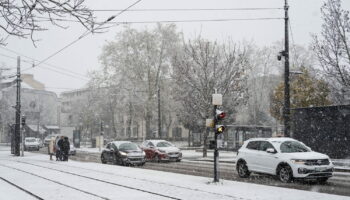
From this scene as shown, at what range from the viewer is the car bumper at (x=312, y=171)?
16562 millimetres

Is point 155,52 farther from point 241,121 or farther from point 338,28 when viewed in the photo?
point 338,28

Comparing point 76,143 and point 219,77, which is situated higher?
point 219,77

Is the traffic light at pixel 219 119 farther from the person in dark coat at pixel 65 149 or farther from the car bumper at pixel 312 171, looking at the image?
the person in dark coat at pixel 65 149

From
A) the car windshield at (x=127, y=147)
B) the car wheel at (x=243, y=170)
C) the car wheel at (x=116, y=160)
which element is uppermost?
the car windshield at (x=127, y=147)

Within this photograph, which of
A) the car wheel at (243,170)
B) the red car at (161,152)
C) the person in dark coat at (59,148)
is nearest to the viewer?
the car wheel at (243,170)

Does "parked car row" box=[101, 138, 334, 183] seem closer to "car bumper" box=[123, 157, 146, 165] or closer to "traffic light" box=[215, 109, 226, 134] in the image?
"traffic light" box=[215, 109, 226, 134]

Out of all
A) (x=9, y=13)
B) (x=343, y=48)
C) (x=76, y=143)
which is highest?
(x=343, y=48)

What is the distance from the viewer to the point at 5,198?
13344mm

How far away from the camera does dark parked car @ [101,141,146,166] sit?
2816cm

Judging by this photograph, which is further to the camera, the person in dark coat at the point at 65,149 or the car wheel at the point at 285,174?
the person in dark coat at the point at 65,149

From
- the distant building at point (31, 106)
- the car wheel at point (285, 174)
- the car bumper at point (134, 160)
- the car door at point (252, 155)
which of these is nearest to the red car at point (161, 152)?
the car bumper at point (134, 160)

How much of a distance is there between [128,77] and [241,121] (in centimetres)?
2564

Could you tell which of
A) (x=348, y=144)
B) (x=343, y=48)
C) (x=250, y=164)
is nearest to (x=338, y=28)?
(x=343, y=48)

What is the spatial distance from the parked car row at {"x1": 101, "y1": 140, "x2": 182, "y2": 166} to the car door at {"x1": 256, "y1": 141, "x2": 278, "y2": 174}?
10927 millimetres
